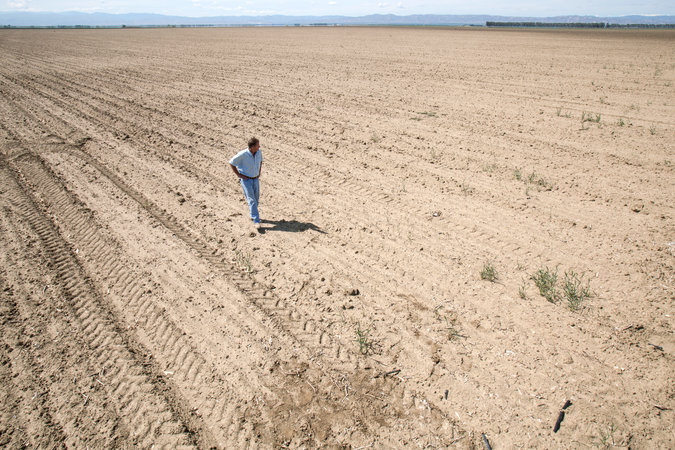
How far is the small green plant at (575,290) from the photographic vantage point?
4.57 m

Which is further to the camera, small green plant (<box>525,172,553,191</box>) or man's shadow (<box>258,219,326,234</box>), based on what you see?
small green plant (<box>525,172,553,191</box>)

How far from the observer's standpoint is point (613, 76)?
17250 millimetres

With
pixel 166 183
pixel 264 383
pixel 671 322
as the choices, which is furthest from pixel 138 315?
pixel 671 322

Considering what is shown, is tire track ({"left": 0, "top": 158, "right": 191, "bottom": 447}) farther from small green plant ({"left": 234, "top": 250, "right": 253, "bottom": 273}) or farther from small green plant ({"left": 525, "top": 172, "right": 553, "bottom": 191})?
small green plant ({"left": 525, "top": 172, "right": 553, "bottom": 191})

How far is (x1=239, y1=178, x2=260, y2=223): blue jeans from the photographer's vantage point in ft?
20.3

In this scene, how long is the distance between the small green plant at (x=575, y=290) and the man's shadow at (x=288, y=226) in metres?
3.52

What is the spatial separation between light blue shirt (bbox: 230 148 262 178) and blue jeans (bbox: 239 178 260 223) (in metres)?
0.13

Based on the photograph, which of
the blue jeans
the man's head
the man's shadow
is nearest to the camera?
the man's head

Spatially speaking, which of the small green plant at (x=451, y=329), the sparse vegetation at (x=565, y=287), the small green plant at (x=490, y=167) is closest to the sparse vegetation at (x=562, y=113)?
the small green plant at (x=490, y=167)

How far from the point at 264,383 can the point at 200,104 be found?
43.4 ft

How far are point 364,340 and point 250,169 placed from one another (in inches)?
132

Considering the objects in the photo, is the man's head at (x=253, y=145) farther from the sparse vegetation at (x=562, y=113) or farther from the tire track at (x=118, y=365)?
the sparse vegetation at (x=562, y=113)

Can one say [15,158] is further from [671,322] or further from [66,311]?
[671,322]

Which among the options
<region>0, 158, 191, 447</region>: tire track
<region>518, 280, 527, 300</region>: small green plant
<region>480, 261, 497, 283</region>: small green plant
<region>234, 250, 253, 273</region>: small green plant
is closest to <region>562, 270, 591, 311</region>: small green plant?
<region>518, 280, 527, 300</region>: small green plant
